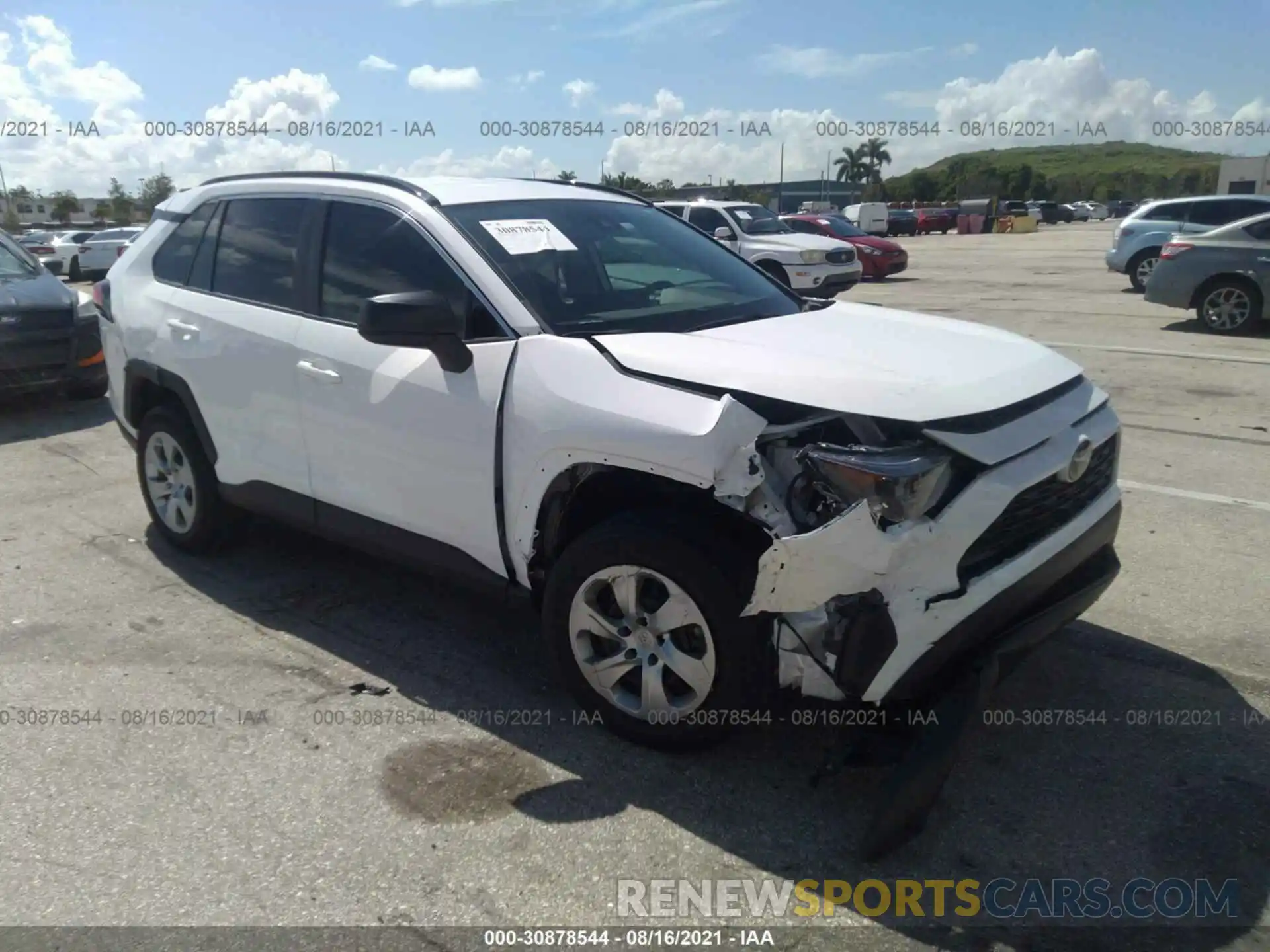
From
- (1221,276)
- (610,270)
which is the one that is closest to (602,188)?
(610,270)

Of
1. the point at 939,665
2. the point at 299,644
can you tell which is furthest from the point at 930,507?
the point at 299,644

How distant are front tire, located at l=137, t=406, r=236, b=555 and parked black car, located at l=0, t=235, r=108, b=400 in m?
3.68

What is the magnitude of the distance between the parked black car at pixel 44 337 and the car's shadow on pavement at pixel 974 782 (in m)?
5.59

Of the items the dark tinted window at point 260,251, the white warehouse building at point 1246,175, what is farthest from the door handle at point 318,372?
the white warehouse building at point 1246,175

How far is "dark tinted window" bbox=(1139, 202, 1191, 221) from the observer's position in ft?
54.1

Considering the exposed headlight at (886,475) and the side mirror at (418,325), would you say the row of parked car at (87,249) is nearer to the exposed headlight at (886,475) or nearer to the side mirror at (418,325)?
the side mirror at (418,325)

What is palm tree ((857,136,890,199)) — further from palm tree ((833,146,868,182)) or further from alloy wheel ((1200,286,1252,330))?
alloy wheel ((1200,286,1252,330))

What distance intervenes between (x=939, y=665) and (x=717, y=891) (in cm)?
88

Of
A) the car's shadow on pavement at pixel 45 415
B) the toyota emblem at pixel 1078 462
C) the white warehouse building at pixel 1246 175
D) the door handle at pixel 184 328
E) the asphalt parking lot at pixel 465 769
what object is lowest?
the asphalt parking lot at pixel 465 769

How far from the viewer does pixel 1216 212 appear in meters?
16.1

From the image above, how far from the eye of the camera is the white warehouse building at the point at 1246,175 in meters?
54.8

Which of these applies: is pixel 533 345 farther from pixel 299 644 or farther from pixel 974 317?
pixel 974 317

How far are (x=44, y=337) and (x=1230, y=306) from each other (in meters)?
12.9

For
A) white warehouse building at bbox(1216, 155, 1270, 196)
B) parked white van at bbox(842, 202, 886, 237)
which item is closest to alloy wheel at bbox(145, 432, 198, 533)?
parked white van at bbox(842, 202, 886, 237)
